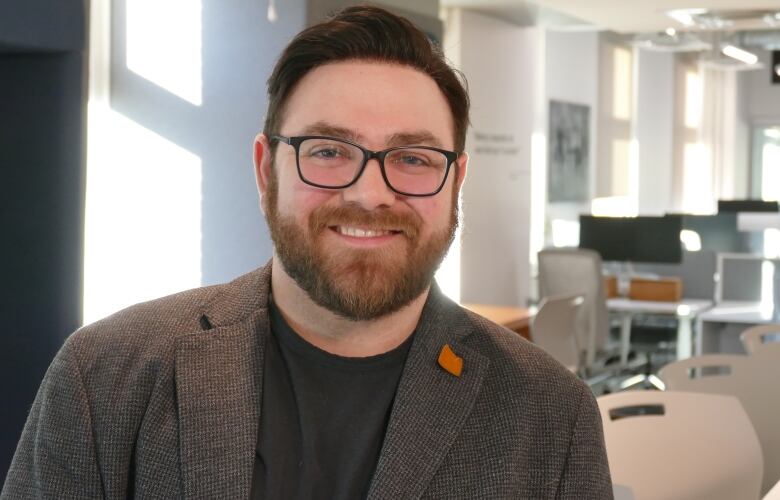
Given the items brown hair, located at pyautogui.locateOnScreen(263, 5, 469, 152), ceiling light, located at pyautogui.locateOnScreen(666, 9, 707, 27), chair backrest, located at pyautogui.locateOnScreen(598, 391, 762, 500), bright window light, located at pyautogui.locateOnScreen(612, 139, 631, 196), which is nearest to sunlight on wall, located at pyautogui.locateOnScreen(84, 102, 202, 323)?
chair backrest, located at pyautogui.locateOnScreen(598, 391, 762, 500)

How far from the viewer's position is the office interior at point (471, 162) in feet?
11.3

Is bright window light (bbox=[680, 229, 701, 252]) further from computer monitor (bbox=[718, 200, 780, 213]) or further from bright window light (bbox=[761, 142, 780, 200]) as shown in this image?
bright window light (bbox=[761, 142, 780, 200])

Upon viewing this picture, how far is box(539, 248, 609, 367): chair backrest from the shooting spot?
7086 mm

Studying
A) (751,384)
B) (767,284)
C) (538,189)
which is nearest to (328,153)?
(751,384)

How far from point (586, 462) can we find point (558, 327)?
4.78 m

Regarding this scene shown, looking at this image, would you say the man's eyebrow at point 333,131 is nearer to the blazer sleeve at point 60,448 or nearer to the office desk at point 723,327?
the blazer sleeve at point 60,448

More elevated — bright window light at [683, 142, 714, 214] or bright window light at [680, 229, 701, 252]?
bright window light at [683, 142, 714, 214]

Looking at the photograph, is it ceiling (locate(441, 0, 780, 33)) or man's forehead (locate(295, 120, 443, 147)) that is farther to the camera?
ceiling (locate(441, 0, 780, 33))

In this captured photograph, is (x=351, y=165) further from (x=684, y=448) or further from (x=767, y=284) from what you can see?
(x=767, y=284)

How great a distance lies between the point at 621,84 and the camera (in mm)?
12273

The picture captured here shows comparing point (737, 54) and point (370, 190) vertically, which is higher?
point (737, 54)

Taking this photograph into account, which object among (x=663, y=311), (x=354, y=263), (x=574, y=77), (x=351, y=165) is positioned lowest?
(x=663, y=311)

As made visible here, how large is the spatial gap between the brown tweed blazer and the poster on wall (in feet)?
28.5

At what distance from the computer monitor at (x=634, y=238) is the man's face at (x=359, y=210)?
6595 millimetres
